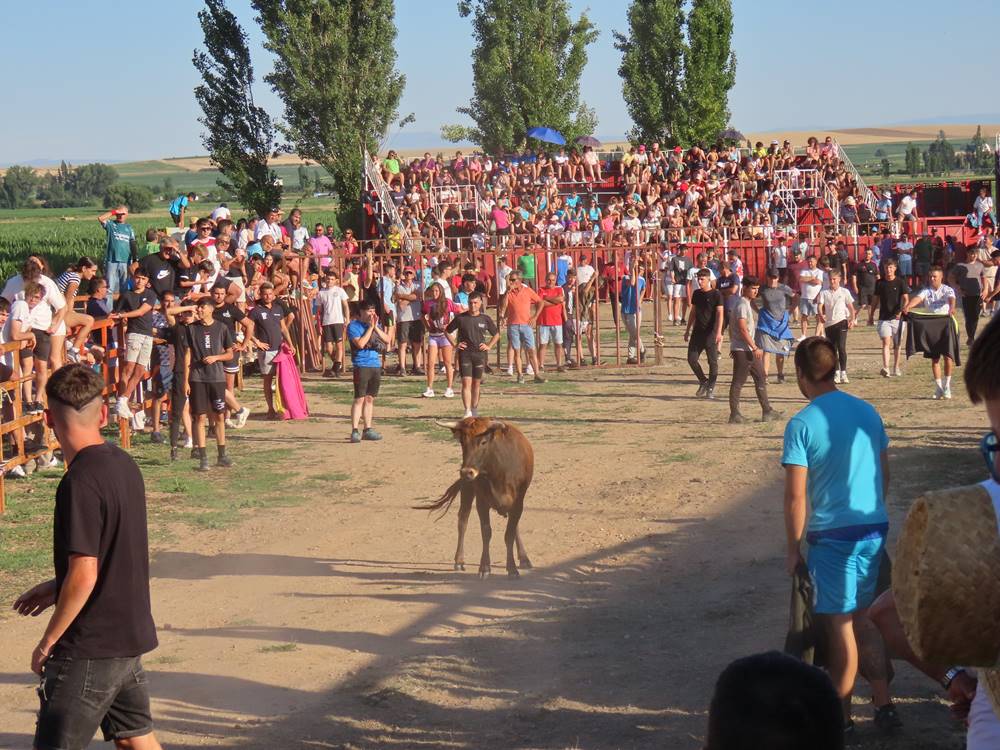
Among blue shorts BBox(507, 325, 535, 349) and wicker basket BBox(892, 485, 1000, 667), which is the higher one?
wicker basket BBox(892, 485, 1000, 667)

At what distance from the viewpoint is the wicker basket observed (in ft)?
7.80

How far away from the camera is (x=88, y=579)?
187 inches

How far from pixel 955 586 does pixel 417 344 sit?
65.8ft

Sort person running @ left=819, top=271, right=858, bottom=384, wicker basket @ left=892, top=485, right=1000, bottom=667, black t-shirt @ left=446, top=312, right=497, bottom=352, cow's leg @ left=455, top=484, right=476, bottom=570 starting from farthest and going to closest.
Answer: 1. person running @ left=819, top=271, right=858, bottom=384
2. black t-shirt @ left=446, top=312, right=497, bottom=352
3. cow's leg @ left=455, top=484, right=476, bottom=570
4. wicker basket @ left=892, top=485, right=1000, bottom=667

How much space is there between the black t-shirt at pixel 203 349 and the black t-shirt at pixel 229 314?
1625 millimetres

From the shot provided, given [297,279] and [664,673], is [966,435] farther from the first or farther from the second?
[297,279]

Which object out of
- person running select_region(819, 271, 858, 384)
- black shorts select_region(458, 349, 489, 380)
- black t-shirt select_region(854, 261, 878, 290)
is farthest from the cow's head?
black t-shirt select_region(854, 261, 878, 290)

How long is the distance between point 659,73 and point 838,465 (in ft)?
168

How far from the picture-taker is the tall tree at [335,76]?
4041cm

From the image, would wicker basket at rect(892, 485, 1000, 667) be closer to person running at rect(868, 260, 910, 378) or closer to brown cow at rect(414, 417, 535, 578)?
brown cow at rect(414, 417, 535, 578)

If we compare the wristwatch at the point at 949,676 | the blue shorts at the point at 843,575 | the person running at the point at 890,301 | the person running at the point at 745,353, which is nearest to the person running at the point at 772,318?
the person running at the point at 745,353

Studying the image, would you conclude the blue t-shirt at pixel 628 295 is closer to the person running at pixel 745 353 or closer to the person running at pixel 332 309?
the person running at pixel 332 309

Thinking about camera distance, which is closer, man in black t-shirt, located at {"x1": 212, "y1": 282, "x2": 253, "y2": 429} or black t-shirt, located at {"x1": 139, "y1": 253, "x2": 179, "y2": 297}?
man in black t-shirt, located at {"x1": 212, "y1": 282, "x2": 253, "y2": 429}

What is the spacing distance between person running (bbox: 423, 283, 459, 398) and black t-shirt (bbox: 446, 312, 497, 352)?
7.05 ft
